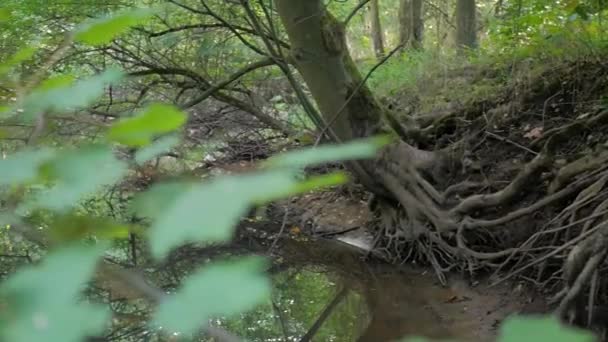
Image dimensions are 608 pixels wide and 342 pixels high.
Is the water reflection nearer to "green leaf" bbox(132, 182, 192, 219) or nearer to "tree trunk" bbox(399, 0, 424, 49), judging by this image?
"green leaf" bbox(132, 182, 192, 219)

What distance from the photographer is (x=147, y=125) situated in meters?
0.59

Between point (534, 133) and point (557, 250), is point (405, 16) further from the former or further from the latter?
point (557, 250)

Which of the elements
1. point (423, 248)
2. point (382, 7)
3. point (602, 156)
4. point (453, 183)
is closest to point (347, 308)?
point (423, 248)

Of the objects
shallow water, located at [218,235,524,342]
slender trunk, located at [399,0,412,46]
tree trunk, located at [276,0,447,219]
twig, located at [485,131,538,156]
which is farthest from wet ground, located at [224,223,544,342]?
slender trunk, located at [399,0,412,46]

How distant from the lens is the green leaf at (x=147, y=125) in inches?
22.5

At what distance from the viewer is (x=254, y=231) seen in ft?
25.0

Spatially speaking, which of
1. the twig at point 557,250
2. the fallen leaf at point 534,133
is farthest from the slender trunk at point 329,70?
the twig at point 557,250

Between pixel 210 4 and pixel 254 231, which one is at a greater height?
pixel 210 4

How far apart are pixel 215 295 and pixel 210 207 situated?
54 mm

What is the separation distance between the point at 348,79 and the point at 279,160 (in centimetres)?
554

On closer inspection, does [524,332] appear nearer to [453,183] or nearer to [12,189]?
[12,189]

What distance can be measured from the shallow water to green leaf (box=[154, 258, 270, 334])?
13.4ft

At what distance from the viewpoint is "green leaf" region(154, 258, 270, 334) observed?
0.45 meters

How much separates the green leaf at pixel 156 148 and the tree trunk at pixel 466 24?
926 cm
